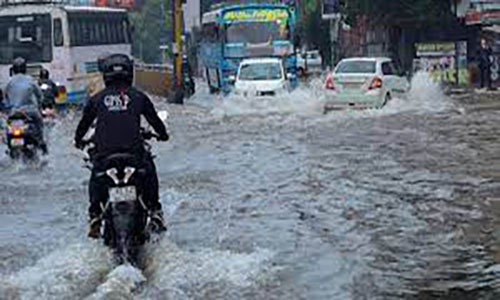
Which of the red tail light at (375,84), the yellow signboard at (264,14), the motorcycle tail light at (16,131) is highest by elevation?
the yellow signboard at (264,14)

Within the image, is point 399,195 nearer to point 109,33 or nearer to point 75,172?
point 75,172

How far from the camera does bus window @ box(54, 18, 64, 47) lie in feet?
96.5

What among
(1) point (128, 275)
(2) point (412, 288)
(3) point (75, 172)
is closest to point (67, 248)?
(1) point (128, 275)

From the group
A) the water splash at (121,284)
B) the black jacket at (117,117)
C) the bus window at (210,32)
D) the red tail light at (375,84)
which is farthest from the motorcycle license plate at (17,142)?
the bus window at (210,32)

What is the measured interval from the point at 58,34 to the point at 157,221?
72.8 feet

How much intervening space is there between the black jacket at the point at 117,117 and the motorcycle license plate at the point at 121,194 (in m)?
0.35

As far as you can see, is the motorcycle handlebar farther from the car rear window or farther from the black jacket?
the car rear window

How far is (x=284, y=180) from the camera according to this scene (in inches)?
530

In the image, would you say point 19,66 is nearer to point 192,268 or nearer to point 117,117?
point 117,117

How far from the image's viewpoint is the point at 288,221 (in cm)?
1037

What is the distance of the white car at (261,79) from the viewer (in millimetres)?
27062

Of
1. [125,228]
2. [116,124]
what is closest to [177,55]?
[116,124]

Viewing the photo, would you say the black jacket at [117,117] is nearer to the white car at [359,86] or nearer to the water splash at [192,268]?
the water splash at [192,268]

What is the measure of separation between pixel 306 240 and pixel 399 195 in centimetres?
275
